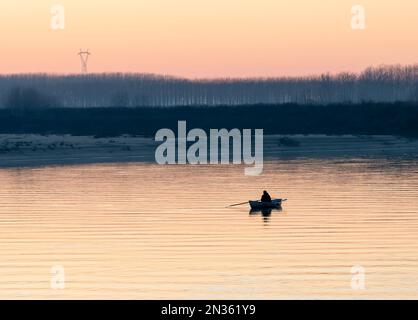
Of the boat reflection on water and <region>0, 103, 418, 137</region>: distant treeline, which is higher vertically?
<region>0, 103, 418, 137</region>: distant treeline

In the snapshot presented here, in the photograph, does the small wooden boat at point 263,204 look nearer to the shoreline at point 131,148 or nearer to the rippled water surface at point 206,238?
the rippled water surface at point 206,238

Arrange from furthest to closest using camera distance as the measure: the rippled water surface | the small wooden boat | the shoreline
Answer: the shoreline → the small wooden boat → the rippled water surface

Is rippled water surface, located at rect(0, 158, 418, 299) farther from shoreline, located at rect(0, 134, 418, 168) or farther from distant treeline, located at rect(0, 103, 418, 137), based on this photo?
distant treeline, located at rect(0, 103, 418, 137)

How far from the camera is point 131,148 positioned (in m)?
98.0

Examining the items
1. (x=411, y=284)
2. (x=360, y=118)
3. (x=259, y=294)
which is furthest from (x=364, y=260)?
(x=360, y=118)

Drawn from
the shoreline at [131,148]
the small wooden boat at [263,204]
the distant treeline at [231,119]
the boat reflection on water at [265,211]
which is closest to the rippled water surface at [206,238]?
the boat reflection on water at [265,211]

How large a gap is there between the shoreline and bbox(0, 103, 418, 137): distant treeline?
38.5 feet

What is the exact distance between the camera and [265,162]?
A: 270 feet

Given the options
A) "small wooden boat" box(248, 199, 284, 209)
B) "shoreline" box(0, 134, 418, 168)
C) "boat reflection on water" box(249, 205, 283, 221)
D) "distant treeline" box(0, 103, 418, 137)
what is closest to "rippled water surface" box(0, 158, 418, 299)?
"boat reflection on water" box(249, 205, 283, 221)

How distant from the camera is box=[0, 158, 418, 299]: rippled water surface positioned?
26.1m

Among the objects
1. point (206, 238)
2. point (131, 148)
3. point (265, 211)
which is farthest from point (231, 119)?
point (206, 238)

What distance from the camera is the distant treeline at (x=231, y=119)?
12875 cm

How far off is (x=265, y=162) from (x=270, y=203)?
38.4m

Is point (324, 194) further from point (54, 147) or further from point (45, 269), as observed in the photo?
point (54, 147)
